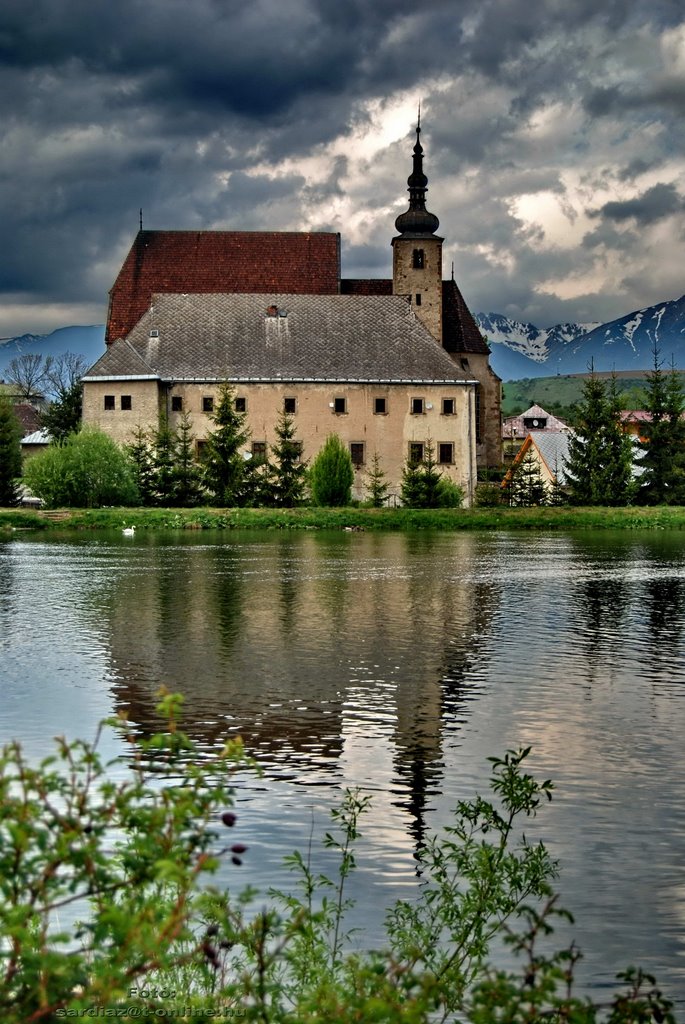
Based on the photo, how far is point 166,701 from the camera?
214 inches

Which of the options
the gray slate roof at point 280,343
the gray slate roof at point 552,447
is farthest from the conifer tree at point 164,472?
the gray slate roof at point 552,447

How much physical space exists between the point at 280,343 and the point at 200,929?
69.2 m

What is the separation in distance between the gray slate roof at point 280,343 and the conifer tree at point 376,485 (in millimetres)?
4621

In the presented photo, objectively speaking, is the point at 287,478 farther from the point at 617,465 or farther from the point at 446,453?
the point at 617,465

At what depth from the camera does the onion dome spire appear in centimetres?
8169

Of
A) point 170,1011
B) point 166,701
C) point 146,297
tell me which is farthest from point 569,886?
point 146,297

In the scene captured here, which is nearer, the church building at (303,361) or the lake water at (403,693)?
the lake water at (403,693)

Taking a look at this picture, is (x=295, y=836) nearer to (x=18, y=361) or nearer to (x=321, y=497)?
(x=321, y=497)

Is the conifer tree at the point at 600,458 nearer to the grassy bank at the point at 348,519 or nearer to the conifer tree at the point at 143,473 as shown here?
the grassy bank at the point at 348,519

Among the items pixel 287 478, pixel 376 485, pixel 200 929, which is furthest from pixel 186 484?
pixel 200 929

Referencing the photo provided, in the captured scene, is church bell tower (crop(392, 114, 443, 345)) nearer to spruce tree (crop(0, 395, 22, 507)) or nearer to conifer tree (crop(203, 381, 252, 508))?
conifer tree (crop(203, 381, 252, 508))

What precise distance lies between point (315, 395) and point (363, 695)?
194ft

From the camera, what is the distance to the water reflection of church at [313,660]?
13.5 metres

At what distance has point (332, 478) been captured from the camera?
206ft
